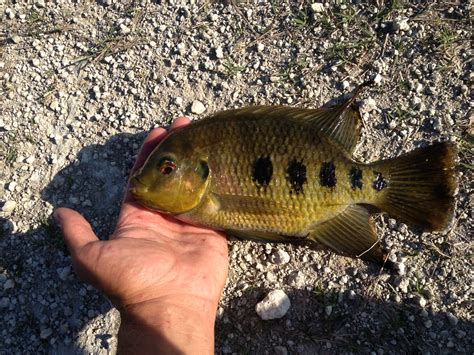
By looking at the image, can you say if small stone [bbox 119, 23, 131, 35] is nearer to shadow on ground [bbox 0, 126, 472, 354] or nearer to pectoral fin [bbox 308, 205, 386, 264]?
shadow on ground [bbox 0, 126, 472, 354]

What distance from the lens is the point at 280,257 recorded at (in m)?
3.68

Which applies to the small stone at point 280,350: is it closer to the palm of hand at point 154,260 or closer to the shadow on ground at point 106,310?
the shadow on ground at point 106,310

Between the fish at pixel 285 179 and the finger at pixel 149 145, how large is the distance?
0.92 ft

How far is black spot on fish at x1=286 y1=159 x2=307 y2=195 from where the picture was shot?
3066mm

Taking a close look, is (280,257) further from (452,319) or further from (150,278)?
(452,319)

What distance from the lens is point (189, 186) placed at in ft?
10.3

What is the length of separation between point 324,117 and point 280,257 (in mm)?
1190

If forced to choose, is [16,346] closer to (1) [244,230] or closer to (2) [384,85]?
(1) [244,230]

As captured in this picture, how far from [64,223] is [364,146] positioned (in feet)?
7.86

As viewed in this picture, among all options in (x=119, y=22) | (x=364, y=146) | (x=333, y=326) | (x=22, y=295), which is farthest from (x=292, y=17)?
(x=22, y=295)

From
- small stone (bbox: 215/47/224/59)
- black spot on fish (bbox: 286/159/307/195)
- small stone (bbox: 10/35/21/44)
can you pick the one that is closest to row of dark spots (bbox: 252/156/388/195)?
black spot on fish (bbox: 286/159/307/195)

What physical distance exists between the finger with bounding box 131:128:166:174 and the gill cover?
12.7 inches

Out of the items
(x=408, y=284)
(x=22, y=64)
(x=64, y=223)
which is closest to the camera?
(x=64, y=223)

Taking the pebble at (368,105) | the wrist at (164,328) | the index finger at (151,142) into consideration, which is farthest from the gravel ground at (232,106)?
the wrist at (164,328)
